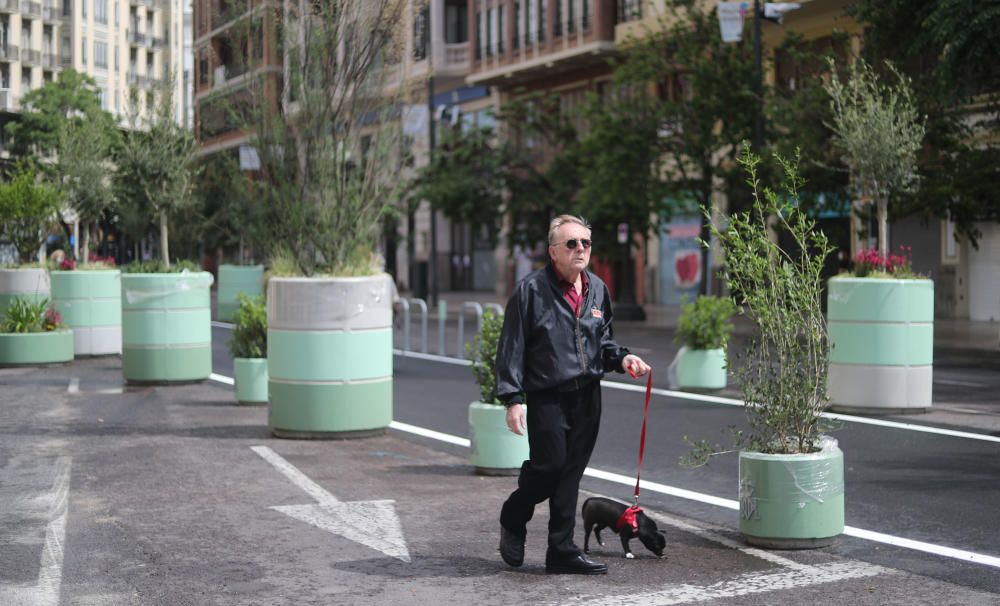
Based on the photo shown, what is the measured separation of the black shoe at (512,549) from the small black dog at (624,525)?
452mm

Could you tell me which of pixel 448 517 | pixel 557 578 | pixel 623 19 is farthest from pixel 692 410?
pixel 623 19

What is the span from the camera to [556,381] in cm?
689

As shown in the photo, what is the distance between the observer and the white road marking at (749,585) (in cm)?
647

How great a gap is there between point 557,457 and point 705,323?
1019cm

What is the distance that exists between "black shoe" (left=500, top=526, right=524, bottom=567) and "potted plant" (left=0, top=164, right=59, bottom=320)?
52.8 ft

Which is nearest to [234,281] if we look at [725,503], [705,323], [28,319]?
Answer: [28,319]

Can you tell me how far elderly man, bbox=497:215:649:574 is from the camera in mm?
6922

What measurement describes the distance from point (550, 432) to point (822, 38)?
1219 inches

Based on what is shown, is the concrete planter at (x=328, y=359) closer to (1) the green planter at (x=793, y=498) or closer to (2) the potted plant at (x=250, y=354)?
(2) the potted plant at (x=250, y=354)

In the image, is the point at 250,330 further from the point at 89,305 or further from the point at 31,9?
the point at 31,9

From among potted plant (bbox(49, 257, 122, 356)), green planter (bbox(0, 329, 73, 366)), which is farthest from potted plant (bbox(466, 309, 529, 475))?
potted plant (bbox(49, 257, 122, 356))

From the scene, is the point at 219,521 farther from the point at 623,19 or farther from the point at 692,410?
the point at 623,19

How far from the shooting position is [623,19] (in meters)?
44.4

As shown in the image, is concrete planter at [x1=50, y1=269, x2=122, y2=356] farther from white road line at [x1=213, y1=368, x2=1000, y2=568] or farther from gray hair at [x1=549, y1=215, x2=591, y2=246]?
gray hair at [x1=549, y1=215, x2=591, y2=246]
